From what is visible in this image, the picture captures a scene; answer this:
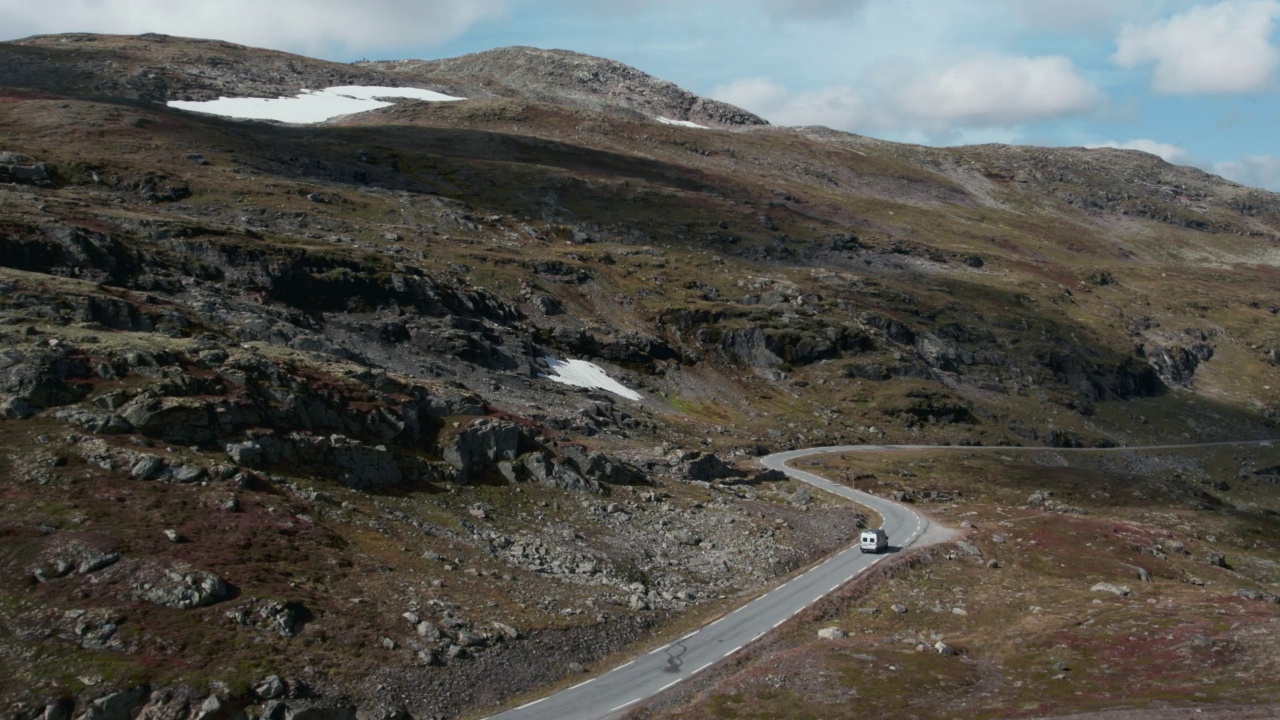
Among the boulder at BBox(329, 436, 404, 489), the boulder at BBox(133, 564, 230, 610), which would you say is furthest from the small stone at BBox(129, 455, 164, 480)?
the boulder at BBox(329, 436, 404, 489)

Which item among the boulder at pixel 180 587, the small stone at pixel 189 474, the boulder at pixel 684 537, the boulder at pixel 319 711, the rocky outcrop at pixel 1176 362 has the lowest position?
the boulder at pixel 684 537

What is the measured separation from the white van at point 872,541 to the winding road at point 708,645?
0.68 m

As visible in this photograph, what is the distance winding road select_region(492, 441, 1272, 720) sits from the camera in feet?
105

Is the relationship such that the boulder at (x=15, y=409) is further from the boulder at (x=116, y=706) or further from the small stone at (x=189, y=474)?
the boulder at (x=116, y=706)

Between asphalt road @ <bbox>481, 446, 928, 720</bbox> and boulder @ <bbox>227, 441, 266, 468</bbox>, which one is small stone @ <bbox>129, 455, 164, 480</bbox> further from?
asphalt road @ <bbox>481, 446, 928, 720</bbox>

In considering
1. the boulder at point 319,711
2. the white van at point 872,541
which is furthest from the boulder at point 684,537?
the boulder at point 319,711

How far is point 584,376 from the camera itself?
10519cm

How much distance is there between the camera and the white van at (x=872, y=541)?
56.0m

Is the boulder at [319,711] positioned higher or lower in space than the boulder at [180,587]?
lower

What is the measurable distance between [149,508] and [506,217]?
130294mm

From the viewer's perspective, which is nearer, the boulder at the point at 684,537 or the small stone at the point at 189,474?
the small stone at the point at 189,474

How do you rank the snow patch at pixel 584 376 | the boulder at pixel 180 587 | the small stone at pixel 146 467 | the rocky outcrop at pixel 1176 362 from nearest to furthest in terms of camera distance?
the boulder at pixel 180 587, the small stone at pixel 146 467, the snow patch at pixel 584 376, the rocky outcrop at pixel 1176 362

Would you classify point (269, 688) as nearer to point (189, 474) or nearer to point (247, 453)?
point (189, 474)

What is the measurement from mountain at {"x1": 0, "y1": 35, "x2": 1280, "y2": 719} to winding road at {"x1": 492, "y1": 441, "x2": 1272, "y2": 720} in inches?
60.1
